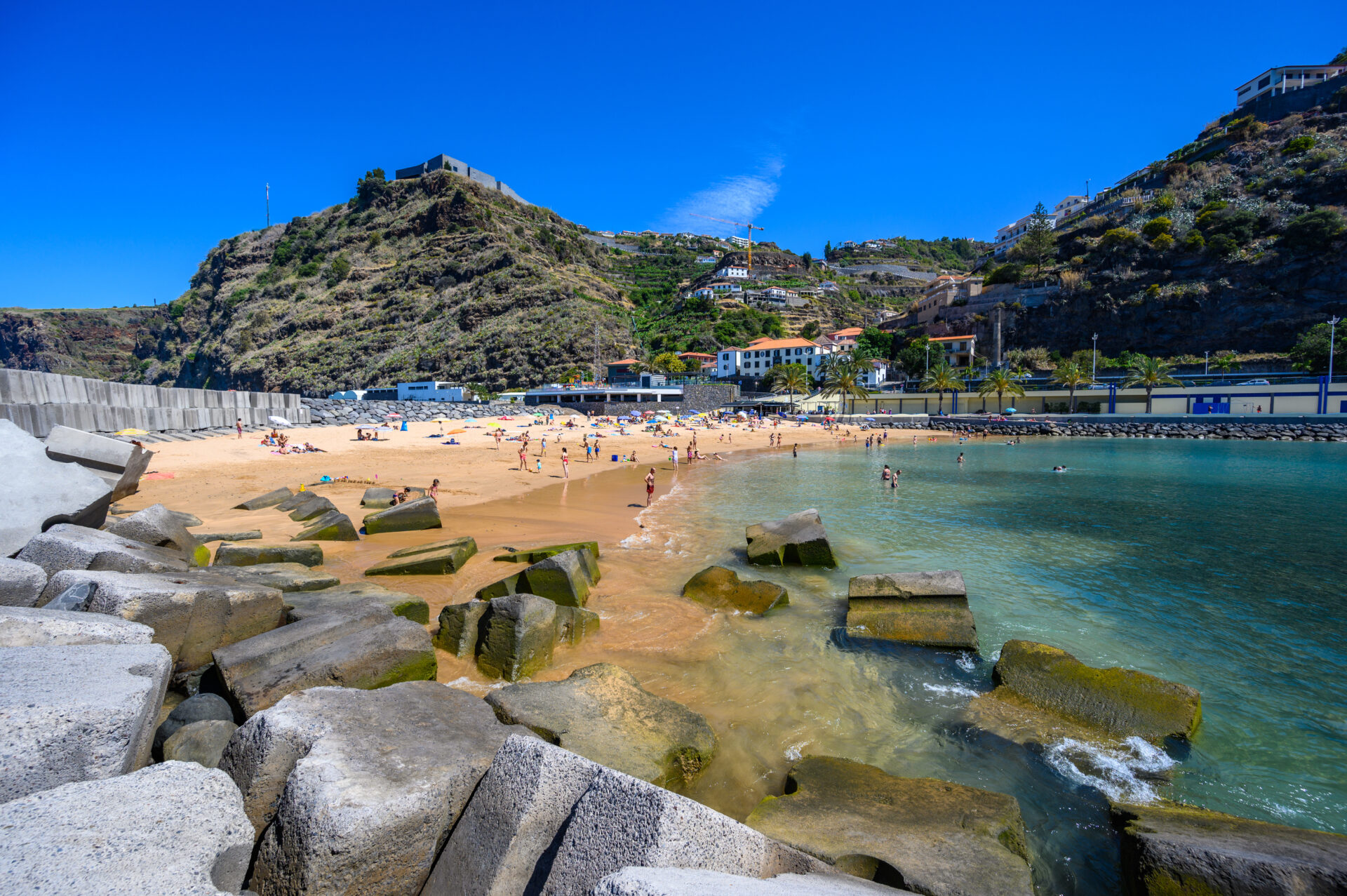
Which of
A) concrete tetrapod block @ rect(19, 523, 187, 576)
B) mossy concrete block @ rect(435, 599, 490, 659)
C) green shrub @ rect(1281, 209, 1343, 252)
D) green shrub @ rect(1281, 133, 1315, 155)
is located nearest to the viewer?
concrete tetrapod block @ rect(19, 523, 187, 576)

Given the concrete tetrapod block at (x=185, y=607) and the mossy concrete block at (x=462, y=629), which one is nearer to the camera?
the concrete tetrapod block at (x=185, y=607)

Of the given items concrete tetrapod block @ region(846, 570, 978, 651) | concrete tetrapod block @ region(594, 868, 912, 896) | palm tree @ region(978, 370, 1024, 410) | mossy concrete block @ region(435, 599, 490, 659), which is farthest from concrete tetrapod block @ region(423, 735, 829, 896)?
palm tree @ region(978, 370, 1024, 410)

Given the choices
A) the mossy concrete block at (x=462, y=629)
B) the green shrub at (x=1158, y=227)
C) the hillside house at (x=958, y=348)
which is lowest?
the mossy concrete block at (x=462, y=629)

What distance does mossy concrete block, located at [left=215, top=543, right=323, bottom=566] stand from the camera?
8.80 metres

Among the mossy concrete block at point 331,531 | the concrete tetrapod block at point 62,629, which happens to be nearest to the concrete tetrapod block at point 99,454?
the mossy concrete block at point 331,531

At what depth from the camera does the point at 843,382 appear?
67.0m

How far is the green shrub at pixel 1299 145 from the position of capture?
74088 mm

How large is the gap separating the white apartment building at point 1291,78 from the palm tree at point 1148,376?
67585 mm

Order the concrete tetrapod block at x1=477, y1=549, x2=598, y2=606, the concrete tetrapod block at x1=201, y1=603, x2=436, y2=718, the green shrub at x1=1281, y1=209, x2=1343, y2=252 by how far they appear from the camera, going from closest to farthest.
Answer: the concrete tetrapod block at x1=201, y1=603, x2=436, y2=718, the concrete tetrapod block at x1=477, y1=549, x2=598, y2=606, the green shrub at x1=1281, y1=209, x2=1343, y2=252

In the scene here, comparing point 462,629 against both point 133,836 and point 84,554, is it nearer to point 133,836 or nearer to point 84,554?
point 84,554

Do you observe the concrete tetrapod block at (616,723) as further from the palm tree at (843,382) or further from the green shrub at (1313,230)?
the green shrub at (1313,230)

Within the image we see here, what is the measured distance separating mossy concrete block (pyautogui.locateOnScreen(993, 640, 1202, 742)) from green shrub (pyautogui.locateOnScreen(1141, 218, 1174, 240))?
9225 centimetres

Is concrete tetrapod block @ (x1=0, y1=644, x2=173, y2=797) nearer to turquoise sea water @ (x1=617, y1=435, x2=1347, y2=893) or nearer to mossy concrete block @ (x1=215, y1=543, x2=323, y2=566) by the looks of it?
turquoise sea water @ (x1=617, y1=435, x2=1347, y2=893)

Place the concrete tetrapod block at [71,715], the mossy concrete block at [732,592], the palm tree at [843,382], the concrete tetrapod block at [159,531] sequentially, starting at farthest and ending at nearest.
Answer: the palm tree at [843,382]
the mossy concrete block at [732,592]
the concrete tetrapod block at [159,531]
the concrete tetrapod block at [71,715]
